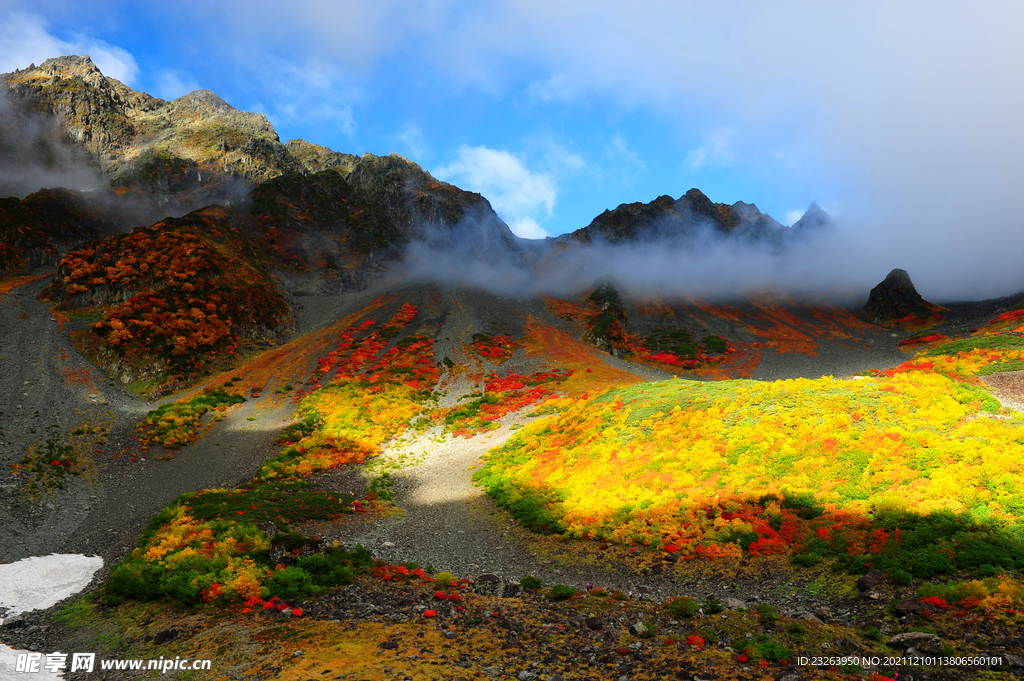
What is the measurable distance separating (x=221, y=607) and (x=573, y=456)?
27.2 m

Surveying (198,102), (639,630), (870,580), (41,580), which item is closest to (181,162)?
(198,102)

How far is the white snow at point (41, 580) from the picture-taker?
942 inches

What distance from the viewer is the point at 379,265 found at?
170 m

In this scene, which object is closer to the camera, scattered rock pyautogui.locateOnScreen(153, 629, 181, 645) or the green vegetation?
scattered rock pyautogui.locateOnScreen(153, 629, 181, 645)

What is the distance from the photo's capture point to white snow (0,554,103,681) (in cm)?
2394

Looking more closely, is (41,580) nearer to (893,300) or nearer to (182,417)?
(182,417)

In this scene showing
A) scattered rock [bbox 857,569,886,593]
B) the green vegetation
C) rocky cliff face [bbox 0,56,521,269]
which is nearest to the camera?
scattered rock [bbox 857,569,886,593]

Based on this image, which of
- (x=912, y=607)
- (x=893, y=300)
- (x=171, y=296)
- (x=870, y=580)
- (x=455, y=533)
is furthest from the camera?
(x=893, y=300)

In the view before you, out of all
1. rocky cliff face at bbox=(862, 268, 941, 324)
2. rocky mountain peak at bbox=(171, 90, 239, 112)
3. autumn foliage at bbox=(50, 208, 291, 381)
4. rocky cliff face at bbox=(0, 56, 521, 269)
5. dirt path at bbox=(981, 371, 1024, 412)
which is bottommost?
dirt path at bbox=(981, 371, 1024, 412)

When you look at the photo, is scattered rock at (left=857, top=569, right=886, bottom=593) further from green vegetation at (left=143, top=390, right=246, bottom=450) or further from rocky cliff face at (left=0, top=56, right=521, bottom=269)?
rocky cliff face at (left=0, top=56, right=521, bottom=269)

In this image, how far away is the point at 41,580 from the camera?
26828mm

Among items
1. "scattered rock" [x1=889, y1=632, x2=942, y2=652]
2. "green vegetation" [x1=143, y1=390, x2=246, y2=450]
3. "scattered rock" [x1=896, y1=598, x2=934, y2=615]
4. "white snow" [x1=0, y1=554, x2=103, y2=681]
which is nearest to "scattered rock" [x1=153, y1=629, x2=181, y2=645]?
"white snow" [x1=0, y1=554, x2=103, y2=681]

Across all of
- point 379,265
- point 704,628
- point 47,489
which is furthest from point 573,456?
point 379,265

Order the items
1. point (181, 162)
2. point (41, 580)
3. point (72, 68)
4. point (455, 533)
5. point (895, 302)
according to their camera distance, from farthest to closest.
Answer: point (72, 68) → point (181, 162) → point (895, 302) → point (455, 533) → point (41, 580)
